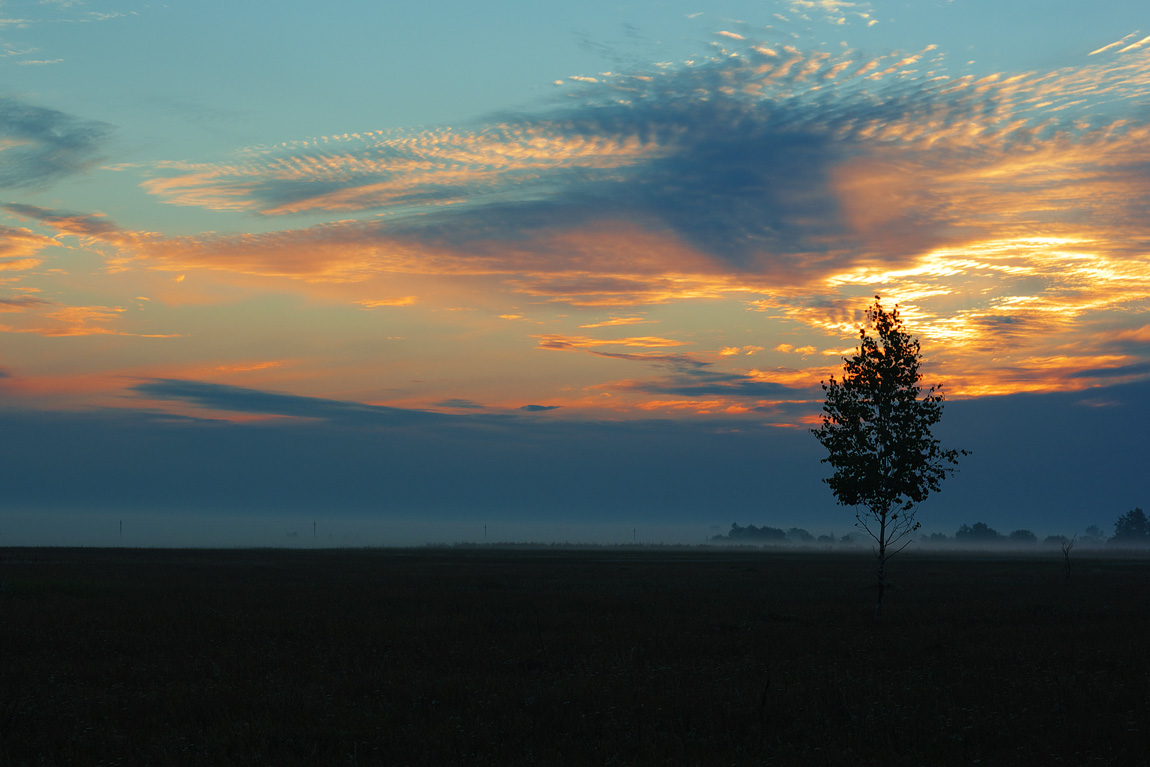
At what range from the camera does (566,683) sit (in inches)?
792

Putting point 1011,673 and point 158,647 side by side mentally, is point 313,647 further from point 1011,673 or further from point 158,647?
point 1011,673

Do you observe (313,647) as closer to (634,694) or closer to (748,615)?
(634,694)

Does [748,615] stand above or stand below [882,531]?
below

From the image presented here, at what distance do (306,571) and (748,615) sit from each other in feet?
A: 153

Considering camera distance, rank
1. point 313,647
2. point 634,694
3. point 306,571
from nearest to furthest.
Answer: point 634,694 < point 313,647 < point 306,571

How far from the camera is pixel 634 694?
18.8 meters

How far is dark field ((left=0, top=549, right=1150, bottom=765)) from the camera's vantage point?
14.8 m

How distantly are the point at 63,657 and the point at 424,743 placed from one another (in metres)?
15.1

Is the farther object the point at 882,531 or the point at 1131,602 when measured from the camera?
the point at 1131,602

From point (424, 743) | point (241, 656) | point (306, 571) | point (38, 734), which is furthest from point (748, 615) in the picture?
point (306, 571)

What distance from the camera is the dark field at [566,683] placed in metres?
14.8

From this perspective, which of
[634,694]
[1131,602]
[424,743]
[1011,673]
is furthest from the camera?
[1131,602]

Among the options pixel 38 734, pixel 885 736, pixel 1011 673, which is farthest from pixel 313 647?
pixel 1011 673

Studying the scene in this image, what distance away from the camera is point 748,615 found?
3591cm
